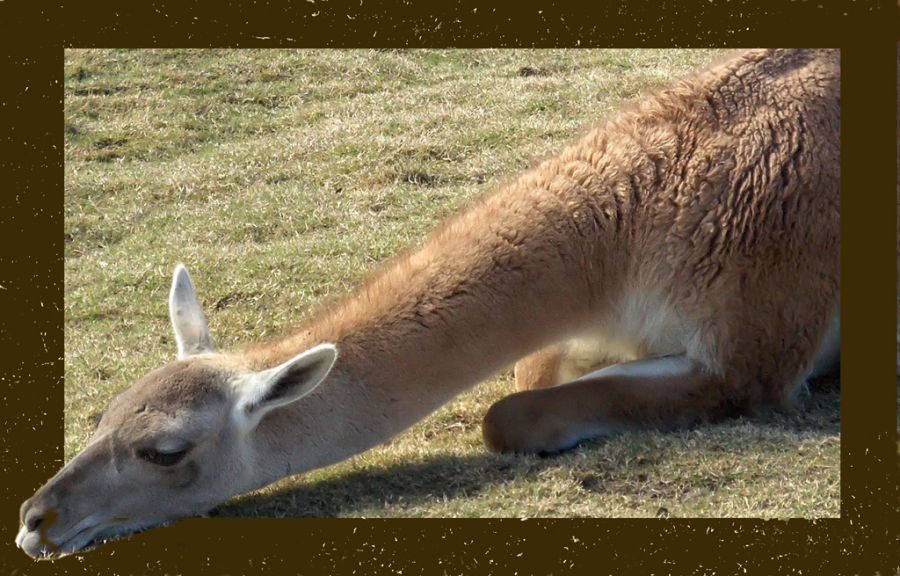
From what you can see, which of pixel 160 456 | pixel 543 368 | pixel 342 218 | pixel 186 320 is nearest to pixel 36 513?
pixel 160 456

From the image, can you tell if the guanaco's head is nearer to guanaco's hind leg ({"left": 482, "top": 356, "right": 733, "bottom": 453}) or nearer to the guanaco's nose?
the guanaco's nose

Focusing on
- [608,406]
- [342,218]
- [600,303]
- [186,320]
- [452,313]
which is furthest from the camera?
[342,218]

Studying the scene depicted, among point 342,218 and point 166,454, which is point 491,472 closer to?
point 166,454

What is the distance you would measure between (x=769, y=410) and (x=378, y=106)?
21.0ft

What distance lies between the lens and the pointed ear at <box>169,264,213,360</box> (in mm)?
5918

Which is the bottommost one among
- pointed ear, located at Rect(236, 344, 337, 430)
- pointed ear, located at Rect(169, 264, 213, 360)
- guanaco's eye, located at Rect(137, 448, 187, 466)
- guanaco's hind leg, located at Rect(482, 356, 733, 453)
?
guanaco's hind leg, located at Rect(482, 356, 733, 453)

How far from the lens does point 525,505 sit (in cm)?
530

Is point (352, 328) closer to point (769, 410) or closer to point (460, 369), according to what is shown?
point (460, 369)

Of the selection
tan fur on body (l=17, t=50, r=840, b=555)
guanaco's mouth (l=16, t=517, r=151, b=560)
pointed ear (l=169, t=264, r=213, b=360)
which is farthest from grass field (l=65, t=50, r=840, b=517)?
pointed ear (l=169, t=264, r=213, b=360)

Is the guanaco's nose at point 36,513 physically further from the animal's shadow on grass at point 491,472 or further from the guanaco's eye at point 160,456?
the animal's shadow on grass at point 491,472

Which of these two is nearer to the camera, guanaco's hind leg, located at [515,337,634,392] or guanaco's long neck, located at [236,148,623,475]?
guanaco's long neck, located at [236,148,623,475]

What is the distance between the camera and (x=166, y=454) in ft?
17.4

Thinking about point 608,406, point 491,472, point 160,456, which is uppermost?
point 160,456

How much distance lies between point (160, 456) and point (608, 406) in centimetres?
208
